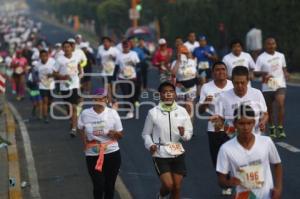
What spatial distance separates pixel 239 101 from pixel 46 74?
444 inches

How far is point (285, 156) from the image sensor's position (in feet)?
48.3

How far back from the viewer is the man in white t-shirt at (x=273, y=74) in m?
16.3

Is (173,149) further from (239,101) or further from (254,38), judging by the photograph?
(254,38)

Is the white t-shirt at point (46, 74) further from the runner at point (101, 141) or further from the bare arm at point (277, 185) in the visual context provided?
the bare arm at point (277, 185)

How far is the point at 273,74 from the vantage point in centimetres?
1638

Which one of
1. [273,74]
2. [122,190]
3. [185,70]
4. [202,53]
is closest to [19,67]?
[202,53]

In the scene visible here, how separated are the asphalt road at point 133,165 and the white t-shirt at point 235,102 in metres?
1.63

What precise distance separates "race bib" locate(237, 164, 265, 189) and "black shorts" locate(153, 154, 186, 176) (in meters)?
2.59

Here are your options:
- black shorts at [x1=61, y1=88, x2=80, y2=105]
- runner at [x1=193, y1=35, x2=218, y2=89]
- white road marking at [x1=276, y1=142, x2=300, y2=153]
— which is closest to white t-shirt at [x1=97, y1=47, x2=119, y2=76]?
runner at [x1=193, y1=35, x2=218, y2=89]

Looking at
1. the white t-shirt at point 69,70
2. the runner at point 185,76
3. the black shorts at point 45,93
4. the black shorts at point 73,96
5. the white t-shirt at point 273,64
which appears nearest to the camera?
the white t-shirt at point 273,64

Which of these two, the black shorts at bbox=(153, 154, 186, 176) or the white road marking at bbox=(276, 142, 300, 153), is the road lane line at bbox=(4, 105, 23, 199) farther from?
the white road marking at bbox=(276, 142, 300, 153)

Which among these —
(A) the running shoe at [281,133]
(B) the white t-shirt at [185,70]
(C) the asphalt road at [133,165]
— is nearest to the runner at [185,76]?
(B) the white t-shirt at [185,70]

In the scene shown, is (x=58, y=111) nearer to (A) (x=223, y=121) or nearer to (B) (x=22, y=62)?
(B) (x=22, y=62)

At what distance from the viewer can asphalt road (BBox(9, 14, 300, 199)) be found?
12.8 metres
